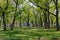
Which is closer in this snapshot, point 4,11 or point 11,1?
point 4,11

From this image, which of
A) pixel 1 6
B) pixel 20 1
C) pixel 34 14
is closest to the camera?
pixel 1 6

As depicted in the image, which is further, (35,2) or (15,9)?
(15,9)

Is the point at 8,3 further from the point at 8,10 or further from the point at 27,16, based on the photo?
the point at 27,16

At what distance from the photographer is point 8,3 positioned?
128 ft

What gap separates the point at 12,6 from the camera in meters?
41.1

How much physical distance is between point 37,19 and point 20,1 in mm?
33842

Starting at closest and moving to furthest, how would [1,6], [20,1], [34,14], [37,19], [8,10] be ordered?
[1,6] < [8,10] < [20,1] < [34,14] < [37,19]

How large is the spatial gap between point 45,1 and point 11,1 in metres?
7.62

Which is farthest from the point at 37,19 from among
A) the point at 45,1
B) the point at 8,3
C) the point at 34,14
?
the point at 8,3

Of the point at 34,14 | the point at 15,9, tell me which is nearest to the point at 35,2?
the point at 15,9

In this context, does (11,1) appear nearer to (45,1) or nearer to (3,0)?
(3,0)

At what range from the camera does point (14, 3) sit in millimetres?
43438

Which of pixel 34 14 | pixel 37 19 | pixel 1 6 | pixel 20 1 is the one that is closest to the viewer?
pixel 1 6

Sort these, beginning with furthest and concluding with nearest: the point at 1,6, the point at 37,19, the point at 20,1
Answer: the point at 37,19 < the point at 20,1 < the point at 1,6
